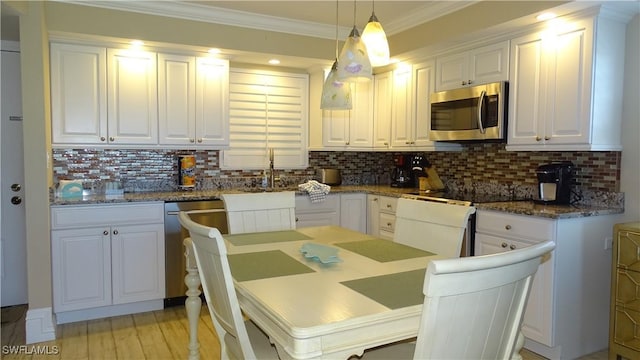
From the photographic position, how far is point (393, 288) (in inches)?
60.5

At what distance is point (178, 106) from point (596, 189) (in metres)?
3.24

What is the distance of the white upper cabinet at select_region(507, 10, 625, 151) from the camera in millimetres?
2693

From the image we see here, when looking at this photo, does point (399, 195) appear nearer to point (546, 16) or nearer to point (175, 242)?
point (546, 16)

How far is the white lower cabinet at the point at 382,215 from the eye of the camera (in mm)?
4001

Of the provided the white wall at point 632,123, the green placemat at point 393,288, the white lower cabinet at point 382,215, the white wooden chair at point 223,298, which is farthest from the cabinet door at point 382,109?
the white wooden chair at point 223,298

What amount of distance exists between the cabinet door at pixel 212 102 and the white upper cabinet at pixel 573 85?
2409 millimetres

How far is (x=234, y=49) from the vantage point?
3.80 meters

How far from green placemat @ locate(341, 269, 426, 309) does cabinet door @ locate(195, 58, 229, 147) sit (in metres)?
2.67

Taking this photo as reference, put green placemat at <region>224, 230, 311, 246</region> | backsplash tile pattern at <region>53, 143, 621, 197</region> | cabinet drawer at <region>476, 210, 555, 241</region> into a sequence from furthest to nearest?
1. backsplash tile pattern at <region>53, 143, 621, 197</region>
2. cabinet drawer at <region>476, 210, 555, 241</region>
3. green placemat at <region>224, 230, 311, 246</region>

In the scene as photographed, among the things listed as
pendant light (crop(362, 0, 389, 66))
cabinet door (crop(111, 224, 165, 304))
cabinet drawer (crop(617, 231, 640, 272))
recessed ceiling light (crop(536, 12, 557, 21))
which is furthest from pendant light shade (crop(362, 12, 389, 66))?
cabinet door (crop(111, 224, 165, 304))

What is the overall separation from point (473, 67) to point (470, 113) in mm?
363

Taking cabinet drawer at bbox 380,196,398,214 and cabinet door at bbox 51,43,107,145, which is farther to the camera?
cabinet drawer at bbox 380,196,398,214

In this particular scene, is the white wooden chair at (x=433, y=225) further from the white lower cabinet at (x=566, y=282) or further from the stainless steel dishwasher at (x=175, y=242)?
the stainless steel dishwasher at (x=175, y=242)

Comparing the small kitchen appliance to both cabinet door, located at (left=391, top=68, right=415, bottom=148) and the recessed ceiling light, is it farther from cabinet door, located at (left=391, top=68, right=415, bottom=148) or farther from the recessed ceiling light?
the recessed ceiling light
